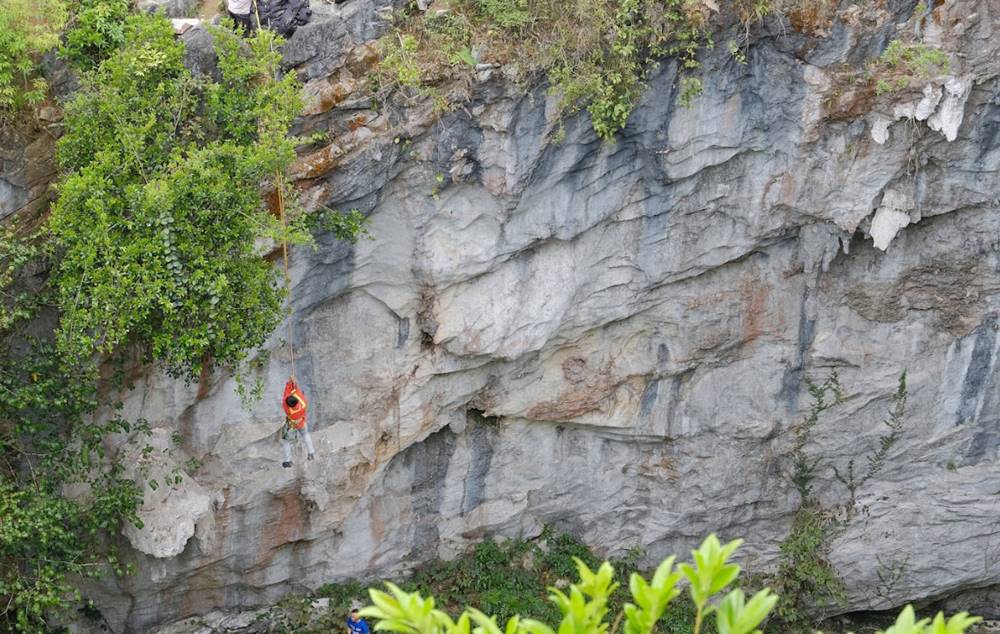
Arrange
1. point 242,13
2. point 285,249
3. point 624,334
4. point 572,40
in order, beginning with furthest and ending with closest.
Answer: point 624,334 < point 572,40 < point 242,13 < point 285,249

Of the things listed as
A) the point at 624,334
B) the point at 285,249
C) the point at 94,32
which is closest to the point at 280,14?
the point at 94,32

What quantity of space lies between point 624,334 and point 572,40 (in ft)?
11.2

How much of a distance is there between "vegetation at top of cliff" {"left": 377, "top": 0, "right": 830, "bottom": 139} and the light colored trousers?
11.0 ft

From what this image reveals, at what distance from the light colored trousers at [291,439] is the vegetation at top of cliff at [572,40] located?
3.34 m

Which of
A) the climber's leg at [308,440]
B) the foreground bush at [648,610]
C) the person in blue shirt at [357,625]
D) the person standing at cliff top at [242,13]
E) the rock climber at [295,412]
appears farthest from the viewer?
the person in blue shirt at [357,625]

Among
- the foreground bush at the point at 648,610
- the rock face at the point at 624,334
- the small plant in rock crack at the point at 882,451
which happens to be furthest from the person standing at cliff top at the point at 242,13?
the small plant in rock crack at the point at 882,451

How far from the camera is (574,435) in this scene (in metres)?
12.0

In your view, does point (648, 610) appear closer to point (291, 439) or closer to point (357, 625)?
point (291, 439)

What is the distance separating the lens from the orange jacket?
30.7 ft

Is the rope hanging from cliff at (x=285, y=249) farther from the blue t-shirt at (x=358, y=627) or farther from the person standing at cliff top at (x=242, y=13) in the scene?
the blue t-shirt at (x=358, y=627)

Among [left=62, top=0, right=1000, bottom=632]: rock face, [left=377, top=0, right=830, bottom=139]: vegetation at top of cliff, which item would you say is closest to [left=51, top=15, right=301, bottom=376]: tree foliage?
[left=62, top=0, right=1000, bottom=632]: rock face

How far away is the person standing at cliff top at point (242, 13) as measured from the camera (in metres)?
9.24

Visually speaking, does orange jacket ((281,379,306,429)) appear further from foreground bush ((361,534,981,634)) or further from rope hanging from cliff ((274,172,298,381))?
foreground bush ((361,534,981,634))

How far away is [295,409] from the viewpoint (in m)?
9.36
